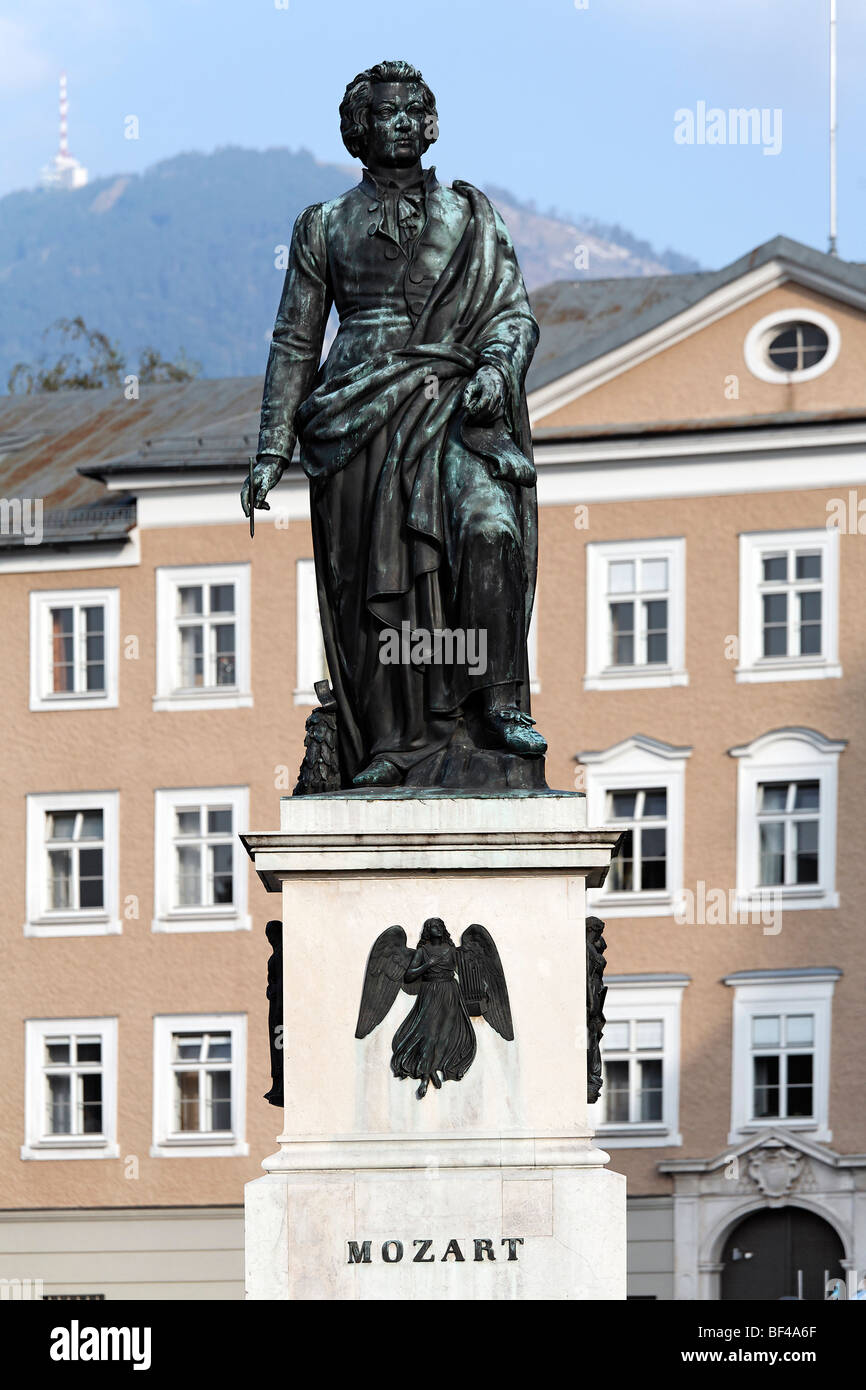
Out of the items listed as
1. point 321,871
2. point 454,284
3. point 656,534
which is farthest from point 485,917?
point 656,534

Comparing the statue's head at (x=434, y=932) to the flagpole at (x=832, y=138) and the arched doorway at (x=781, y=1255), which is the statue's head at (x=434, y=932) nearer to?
the arched doorway at (x=781, y=1255)

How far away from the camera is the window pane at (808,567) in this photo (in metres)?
40.8

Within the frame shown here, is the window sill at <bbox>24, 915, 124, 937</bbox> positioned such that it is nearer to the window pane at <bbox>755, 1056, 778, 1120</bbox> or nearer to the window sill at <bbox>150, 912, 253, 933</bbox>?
the window sill at <bbox>150, 912, 253, 933</bbox>

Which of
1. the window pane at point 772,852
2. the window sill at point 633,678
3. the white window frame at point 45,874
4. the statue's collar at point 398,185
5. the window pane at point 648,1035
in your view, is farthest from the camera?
the white window frame at point 45,874

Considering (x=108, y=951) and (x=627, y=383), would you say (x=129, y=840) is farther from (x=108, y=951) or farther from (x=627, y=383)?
(x=627, y=383)

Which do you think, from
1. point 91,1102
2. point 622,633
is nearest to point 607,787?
point 622,633

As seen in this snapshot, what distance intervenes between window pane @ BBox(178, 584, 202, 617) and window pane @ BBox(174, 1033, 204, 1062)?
6036 mm

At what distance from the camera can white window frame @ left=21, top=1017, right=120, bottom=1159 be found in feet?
136

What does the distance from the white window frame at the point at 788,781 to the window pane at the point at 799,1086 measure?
83.0 inches

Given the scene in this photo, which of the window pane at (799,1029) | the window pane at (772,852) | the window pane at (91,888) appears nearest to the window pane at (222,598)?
the window pane at (91,888)

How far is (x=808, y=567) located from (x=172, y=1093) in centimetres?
1155

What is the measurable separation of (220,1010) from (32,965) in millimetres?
2837

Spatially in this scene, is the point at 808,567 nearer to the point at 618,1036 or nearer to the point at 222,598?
the point at 618,1036

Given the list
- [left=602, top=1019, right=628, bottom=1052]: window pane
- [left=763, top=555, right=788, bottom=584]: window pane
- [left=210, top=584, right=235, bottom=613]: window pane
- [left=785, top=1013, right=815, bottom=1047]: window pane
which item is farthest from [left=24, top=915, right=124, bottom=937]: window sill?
[left=763, top=555, right=788, bottom=584]: window pane
